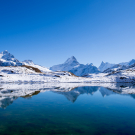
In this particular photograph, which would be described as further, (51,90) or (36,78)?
(36,78)

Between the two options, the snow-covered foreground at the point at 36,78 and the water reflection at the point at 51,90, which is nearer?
the water reflection at the point at 51,90

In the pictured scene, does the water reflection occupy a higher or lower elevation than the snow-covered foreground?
lower

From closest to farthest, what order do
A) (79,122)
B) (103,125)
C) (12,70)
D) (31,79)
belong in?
(103,125) → (79,122) → (31,79) → (12,70)

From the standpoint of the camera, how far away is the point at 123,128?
823 centimetres

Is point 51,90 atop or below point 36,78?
below

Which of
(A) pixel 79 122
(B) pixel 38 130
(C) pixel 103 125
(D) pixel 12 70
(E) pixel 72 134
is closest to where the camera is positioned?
(E) pixel 72 134

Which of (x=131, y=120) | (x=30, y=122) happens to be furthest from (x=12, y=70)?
(x=131, y=120)

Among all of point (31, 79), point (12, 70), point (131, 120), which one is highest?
point (12, 70)

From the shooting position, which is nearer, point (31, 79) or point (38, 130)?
point (38, 130)

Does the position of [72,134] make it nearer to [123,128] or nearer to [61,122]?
[61,122]

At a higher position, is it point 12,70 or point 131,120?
point 12,70

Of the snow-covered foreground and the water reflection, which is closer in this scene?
the water reflection

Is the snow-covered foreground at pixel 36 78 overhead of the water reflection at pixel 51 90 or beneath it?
overhead

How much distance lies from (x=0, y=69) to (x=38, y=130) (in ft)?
236
